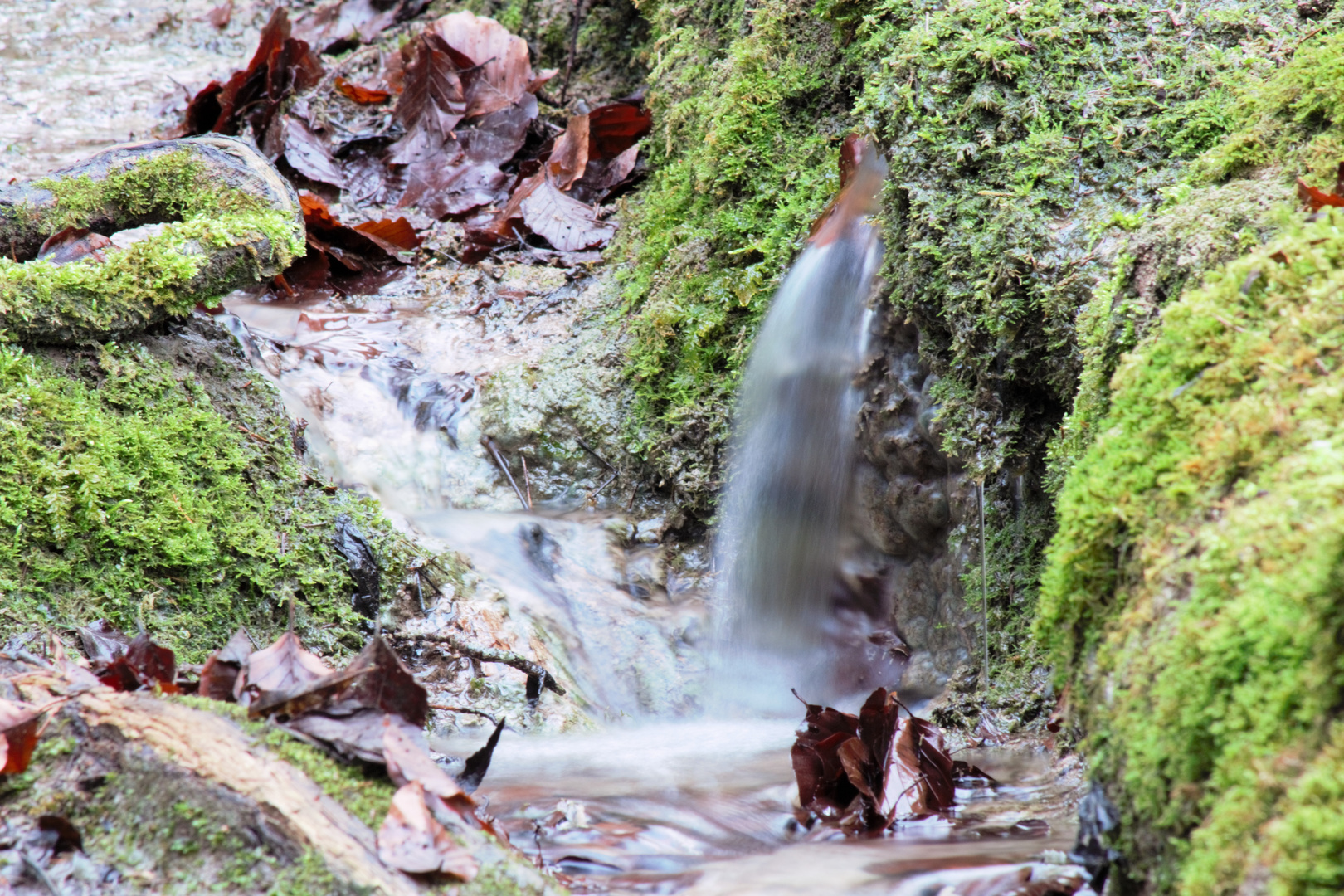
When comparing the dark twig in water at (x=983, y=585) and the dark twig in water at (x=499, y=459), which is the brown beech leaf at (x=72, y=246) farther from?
the dark twig in water at (x=983, y=585)

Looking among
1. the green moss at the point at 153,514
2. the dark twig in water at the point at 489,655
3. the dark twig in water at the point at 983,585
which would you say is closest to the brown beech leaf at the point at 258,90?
the green moss at the point at 153,514

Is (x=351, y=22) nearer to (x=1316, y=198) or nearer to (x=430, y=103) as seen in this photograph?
(x=430, y=103)

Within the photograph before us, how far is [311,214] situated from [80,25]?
5.43 meters

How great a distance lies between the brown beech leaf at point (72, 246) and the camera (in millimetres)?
3682

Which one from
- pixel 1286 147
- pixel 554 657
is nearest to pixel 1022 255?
pixel 1286 147

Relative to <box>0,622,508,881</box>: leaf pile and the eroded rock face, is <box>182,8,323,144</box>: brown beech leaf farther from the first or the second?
<box>0,622,508,881</box>: leaf pile

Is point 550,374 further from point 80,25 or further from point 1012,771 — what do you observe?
point 80,25

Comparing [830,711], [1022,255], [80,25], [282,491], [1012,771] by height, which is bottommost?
[1012,771]

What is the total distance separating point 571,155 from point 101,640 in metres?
4.53

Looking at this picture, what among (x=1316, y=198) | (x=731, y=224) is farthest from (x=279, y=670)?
(x=731, y=224)

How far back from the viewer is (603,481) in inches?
201

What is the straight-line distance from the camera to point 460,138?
716 centimetres

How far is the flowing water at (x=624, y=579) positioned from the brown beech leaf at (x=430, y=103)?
4.57ft

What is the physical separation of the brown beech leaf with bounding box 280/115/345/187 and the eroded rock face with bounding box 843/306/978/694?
472 cm
